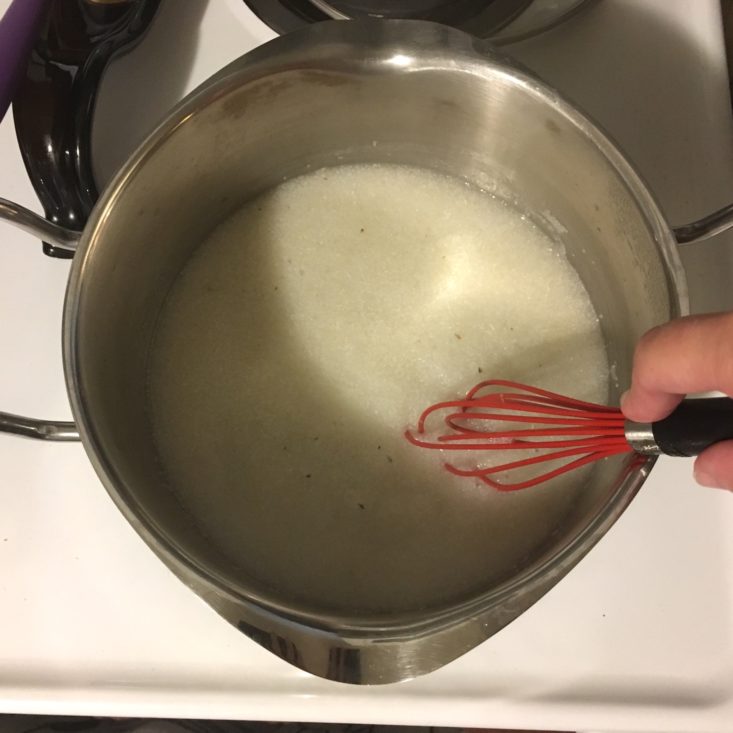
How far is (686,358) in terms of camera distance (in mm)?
379

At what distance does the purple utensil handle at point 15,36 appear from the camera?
59 centimetres

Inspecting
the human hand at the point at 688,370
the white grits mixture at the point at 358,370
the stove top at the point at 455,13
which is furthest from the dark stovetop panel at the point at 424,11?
the human hand at the point at 688,370

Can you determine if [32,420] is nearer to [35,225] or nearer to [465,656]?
[35,225]

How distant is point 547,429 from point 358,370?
0.18 metres

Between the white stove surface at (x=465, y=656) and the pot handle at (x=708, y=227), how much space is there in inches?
4.2

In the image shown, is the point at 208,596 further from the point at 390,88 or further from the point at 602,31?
the point at 602,31

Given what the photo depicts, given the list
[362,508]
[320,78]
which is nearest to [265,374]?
[362,508]

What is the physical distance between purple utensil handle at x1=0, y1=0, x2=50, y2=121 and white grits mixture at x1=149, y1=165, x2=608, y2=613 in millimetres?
201

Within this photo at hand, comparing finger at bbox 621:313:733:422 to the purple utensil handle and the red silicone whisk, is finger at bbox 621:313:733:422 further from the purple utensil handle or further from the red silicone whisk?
the purple utensil handle

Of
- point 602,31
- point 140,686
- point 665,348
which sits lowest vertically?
point 140,686

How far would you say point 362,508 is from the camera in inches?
24.6

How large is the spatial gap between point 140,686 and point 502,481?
321mm

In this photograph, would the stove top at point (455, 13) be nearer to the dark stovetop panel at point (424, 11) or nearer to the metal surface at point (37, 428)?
the dark stovetop panel at point (424, 11)

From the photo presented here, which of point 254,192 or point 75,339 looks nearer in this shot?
point 75,339
